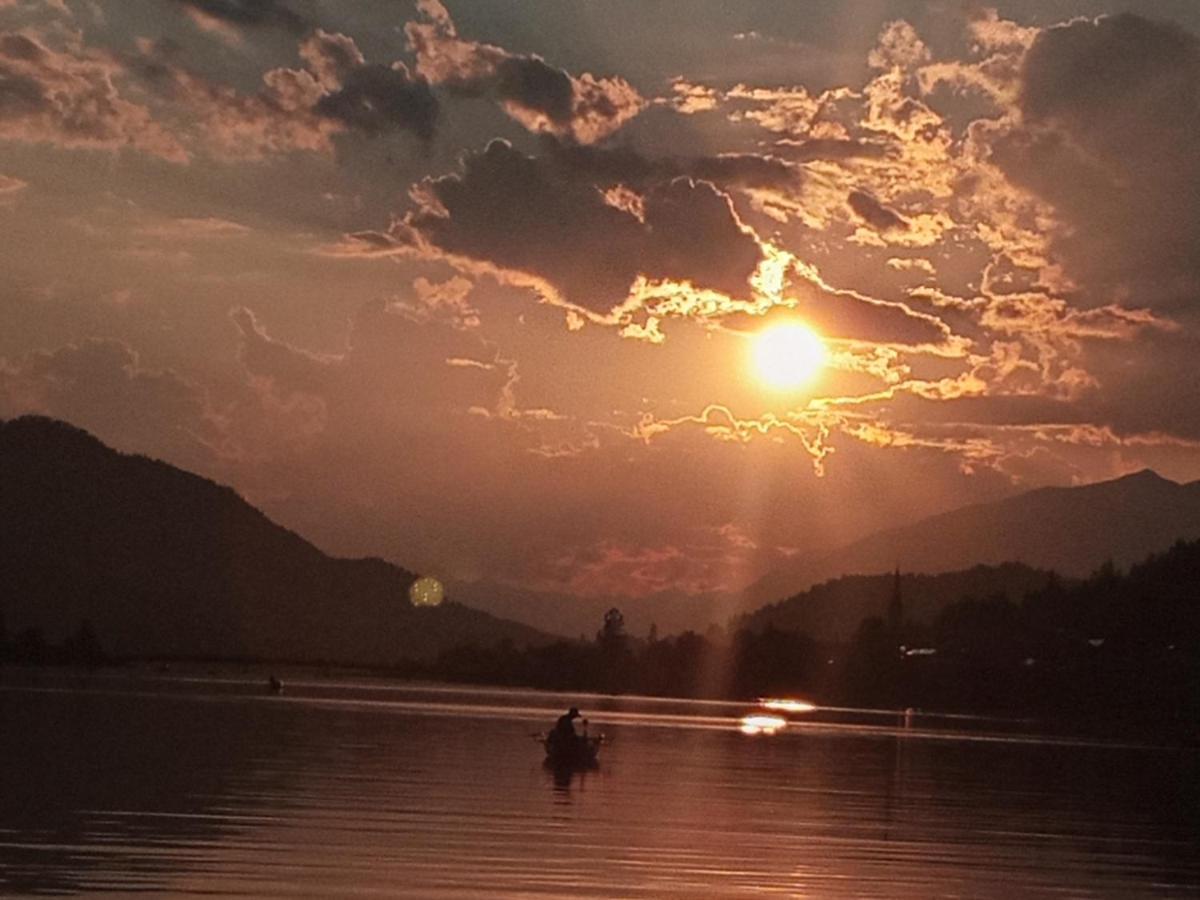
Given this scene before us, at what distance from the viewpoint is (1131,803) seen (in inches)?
3361

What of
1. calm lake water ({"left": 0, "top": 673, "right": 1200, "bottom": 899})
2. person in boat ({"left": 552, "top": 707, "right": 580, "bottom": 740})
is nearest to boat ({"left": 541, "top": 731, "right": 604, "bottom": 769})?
person in boat ({"left": 552, "top": 707, "right": 580, "bottom": 740})

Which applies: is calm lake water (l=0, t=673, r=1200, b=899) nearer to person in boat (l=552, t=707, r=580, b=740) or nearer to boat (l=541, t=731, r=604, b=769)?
boat (l=541, t=731, r=604, b=769)

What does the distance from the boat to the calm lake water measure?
128 cm

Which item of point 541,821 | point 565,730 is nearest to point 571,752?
point 565,730

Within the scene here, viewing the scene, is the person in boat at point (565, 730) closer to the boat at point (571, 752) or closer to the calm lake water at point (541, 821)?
the boat at point (571, 752)

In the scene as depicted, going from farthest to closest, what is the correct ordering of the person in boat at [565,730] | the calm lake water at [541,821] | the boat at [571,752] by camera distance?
the person in boat at [565,730]
the boat at [571,752]
the calm lake water at [541,821]

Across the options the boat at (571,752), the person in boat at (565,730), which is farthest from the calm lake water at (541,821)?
the person in boat at (565,730)

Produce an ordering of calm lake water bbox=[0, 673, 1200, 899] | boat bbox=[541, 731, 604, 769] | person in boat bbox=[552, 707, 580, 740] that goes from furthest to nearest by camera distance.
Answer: person in boat bbox=[552, 707, 580, 740] < boat bbox=[541, 731, 604, 769] < calm lake water bbox=[0, 673, 1200, 899]

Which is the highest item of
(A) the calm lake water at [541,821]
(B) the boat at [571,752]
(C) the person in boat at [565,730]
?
(C) the person in boat at [565,730]

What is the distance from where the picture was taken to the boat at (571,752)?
8931cm

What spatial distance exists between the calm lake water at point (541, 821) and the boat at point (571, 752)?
1278 millimetres

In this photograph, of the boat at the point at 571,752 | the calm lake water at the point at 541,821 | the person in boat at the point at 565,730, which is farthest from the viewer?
the person in boat at the point at 565,730

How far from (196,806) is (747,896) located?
2200 cm

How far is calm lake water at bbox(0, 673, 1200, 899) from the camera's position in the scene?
1681 inches
